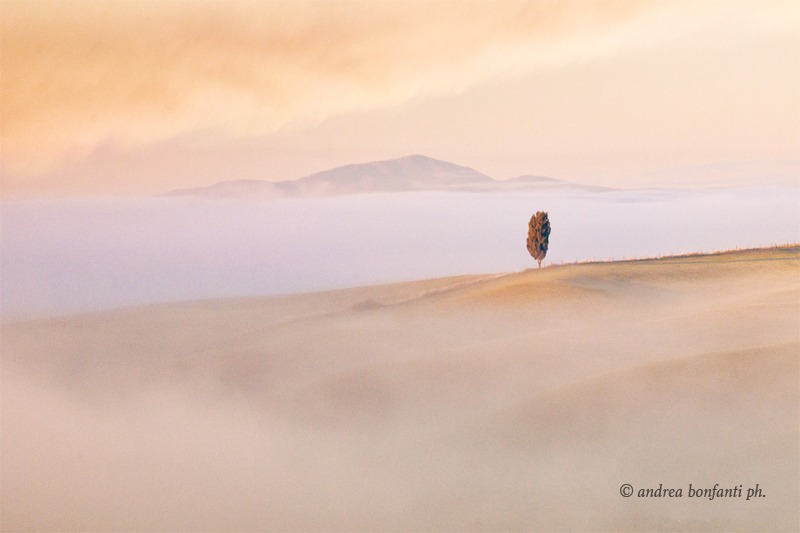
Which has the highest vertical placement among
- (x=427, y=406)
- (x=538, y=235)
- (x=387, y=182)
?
(x=387, y=182)

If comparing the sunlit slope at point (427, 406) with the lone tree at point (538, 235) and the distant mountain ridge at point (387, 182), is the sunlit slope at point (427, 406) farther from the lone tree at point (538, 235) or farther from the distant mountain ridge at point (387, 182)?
the distant mountain ridge at point (387, 182)

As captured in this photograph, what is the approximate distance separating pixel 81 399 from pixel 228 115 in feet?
11.2

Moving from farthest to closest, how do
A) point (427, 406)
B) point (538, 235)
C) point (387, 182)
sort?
point (387, 182) → point (538, 235) → point (427, 406)

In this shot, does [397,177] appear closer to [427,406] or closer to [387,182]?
[387,182]

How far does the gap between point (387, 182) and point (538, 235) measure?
1.79 metres

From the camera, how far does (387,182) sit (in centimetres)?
898

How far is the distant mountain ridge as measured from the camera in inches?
350

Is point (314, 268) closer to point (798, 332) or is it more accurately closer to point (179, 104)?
point (179, 104)

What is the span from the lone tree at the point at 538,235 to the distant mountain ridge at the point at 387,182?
0.37 m

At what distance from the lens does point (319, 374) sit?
317 inches

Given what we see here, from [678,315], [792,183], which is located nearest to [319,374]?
[678,315]

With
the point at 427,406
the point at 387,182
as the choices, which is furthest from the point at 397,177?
the point at 427,406

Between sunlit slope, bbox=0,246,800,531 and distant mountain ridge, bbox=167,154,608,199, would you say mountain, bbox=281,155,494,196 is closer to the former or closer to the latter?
distant mountain ridge, bbox=167,154,608,199

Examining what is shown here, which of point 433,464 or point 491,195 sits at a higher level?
point 491,195
